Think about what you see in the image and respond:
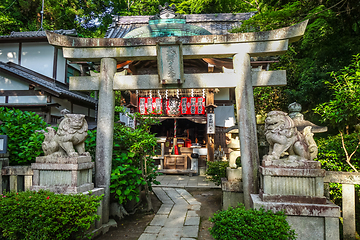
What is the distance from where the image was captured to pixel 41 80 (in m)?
12.6

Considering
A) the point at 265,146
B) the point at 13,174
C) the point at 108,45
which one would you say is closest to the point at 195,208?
the point at 265,146

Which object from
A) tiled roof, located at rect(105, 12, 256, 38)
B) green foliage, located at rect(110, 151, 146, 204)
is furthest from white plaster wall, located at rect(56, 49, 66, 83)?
green foliage, located at rect(110, 151, 146, 204)

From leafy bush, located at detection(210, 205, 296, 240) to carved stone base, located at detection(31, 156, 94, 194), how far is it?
8.71 ft

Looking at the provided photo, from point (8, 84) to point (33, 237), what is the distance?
1173cm

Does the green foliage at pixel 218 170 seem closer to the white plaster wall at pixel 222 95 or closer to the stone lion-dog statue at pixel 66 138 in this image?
Result: the stone lion-dog statue at pixel 66 138

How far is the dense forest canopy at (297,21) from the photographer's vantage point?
867 centimetres

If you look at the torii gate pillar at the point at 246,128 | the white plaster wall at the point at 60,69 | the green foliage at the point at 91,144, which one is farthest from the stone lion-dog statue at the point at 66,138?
the white plaster wall at the point at 60,69

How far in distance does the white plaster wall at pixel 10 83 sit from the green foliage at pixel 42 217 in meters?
10.5

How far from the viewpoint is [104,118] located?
496cm

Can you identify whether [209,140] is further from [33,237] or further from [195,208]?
[33,237]

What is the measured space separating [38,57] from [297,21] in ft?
47.3

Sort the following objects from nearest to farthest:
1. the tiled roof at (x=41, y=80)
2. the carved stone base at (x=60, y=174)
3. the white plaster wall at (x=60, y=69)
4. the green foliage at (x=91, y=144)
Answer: the carved stone base at (x=60, y=174), the green foliage at (x=91, y=144), the tiled roof at (x=41, y=80), the white plaster wall at (x=60, y=69)

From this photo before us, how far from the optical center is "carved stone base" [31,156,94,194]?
404 centimetres

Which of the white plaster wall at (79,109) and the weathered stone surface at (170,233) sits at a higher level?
the white plaster wall at (79,109)
